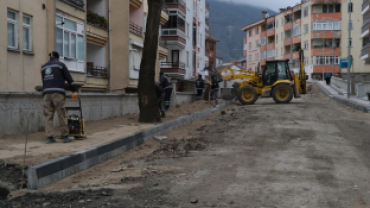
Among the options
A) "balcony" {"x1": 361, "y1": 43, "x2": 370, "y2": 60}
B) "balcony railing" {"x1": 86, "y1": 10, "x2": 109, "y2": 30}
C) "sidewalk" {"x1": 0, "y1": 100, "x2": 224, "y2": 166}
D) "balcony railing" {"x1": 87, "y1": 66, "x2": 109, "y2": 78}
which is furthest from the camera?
"balcony" {"x1": 361, "y1": 43, "x2": 370, "y2": 60}

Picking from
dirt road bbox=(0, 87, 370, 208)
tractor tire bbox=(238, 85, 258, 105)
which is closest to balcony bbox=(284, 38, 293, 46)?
tractor tire bbox=(238, 85, 258, 105)

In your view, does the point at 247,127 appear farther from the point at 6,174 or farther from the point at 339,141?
the point at 6,174

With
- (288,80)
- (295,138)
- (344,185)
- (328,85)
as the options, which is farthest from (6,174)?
(328,85)

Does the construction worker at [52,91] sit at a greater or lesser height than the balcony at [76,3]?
lesser

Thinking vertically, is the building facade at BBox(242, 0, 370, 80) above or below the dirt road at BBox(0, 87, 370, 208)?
above

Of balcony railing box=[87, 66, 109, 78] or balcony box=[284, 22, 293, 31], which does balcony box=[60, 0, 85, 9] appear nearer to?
balcony railing box=[87, 66, 109, 78]

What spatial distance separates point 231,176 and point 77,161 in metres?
2.73

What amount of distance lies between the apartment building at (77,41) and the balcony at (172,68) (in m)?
11.0

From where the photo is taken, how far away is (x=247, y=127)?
14.2 m

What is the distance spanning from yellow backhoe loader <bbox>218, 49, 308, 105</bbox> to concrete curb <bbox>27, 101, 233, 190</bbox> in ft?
52.3

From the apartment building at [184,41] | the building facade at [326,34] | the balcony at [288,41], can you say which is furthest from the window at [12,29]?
the balcony at [288,41]

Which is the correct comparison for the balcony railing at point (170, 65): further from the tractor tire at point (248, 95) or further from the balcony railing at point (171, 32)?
the tractor tire at point (248, 95)

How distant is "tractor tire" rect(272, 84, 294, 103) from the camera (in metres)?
26.0

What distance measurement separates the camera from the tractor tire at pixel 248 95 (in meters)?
27.4
